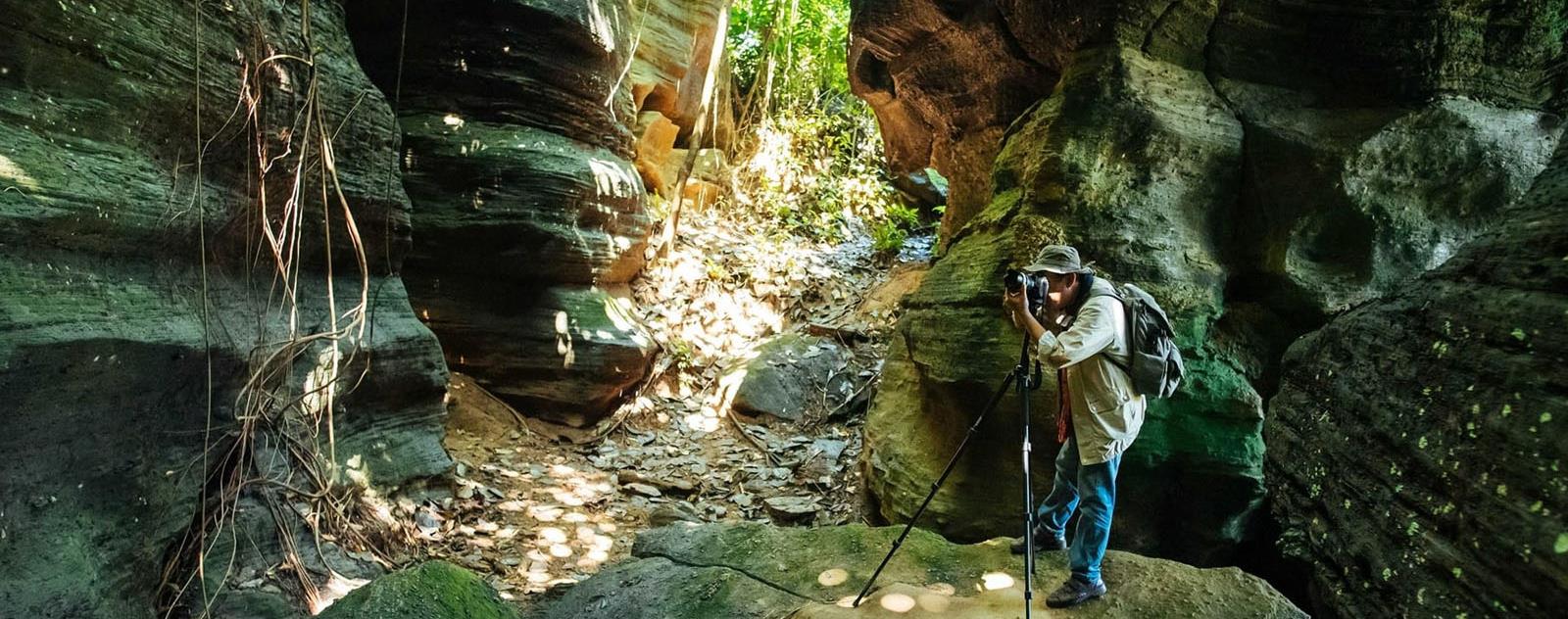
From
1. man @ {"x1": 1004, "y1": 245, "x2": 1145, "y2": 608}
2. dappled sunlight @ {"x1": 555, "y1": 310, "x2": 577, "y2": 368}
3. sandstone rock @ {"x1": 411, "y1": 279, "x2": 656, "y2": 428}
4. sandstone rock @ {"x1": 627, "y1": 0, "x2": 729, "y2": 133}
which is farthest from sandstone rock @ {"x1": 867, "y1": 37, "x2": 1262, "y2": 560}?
sandstone rock @ {"x1": 627, "y1": 0, "x2": 729, "y2": 133}

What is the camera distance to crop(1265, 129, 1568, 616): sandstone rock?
1748mm

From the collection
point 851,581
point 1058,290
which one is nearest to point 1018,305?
point 1058,290

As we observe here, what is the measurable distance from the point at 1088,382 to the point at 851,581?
1.56 m

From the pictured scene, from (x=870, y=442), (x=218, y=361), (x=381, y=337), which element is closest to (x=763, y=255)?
(x=870, y=442)

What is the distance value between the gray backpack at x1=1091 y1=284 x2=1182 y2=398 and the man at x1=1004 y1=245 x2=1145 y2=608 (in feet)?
0.14

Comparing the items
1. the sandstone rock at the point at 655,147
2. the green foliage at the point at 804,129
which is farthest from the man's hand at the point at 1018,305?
the green foliage at the point at 804,129

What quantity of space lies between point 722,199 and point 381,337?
7.76 m

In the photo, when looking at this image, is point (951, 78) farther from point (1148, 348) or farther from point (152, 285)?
point (152, 285)

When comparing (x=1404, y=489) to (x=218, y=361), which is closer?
(x=1404, y=489)

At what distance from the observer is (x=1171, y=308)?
491cm

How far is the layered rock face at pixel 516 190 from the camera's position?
22.1 ft

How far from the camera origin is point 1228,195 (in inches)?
211

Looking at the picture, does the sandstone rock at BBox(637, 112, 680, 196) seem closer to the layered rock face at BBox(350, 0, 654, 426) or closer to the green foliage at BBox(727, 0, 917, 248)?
the green foliage at BBox(727, 0, 917, 248)

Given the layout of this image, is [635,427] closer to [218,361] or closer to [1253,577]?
[218,361]
